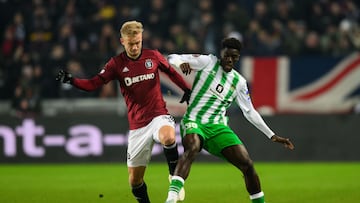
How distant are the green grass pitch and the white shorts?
156 cm

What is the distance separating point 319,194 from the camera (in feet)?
35.4

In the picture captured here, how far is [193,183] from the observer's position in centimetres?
1248

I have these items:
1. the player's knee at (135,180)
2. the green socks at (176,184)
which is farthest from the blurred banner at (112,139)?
the green socks at (176,184)

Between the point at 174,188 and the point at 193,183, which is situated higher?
the point at 174,188

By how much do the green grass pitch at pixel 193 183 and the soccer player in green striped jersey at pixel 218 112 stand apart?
1769mm

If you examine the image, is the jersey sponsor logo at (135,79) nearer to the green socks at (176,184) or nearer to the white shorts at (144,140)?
the white shorts at (144,140)

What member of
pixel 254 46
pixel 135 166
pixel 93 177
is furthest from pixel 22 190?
pixel 254 46

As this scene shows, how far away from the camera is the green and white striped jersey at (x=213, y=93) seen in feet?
27.5

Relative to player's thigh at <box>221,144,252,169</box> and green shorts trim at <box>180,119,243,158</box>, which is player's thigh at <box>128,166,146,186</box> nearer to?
green shorts trim at <box>180,119,243,158</box>

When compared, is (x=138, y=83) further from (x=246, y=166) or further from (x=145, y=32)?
(x=145, y=32)

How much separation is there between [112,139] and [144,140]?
7.97 meters

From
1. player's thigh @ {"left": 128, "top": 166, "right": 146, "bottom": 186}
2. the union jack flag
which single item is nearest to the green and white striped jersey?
player's thigh @ {"left": 128, "top": 166, "right": 146, "bottom": 186}

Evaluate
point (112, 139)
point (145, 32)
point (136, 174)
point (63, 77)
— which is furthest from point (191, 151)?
point (145, 32)

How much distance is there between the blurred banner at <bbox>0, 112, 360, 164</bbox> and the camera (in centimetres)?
1619
